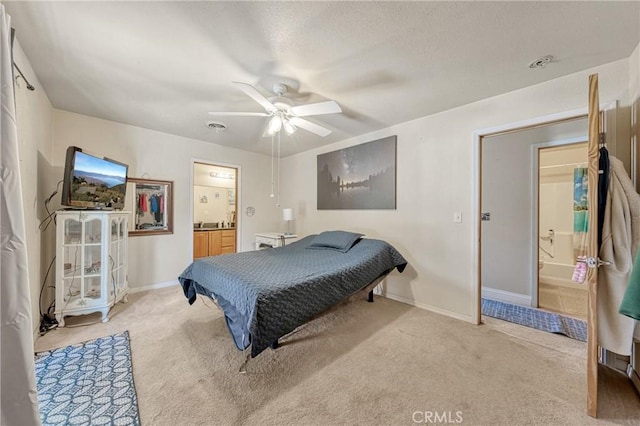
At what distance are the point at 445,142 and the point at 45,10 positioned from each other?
338 cm

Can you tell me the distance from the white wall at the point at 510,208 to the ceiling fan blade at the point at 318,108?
2643 millimetres

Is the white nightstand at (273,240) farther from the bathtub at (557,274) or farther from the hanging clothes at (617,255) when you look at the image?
the bathtub at (557,274)

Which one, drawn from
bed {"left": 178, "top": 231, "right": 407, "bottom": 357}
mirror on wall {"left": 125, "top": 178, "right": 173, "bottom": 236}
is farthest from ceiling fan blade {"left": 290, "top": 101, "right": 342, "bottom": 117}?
mirror on wall {"left": 125, "top": 178, "right": 173, "bottom": 236}

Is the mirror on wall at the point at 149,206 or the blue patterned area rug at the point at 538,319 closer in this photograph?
the blue patterned area rug at the point at 538,319

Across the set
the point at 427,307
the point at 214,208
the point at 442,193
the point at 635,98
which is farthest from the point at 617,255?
the point at 214,208

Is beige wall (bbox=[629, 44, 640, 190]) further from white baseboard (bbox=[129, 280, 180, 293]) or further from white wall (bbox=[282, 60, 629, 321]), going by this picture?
white baseboard (bbox=[129, 280, 180, 293])

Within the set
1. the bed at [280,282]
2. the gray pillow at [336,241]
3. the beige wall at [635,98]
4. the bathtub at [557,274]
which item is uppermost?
the beige wall at [635,98]

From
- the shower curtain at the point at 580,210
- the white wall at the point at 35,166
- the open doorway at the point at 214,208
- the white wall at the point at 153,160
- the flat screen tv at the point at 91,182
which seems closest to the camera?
the white wall at the point at 35,166

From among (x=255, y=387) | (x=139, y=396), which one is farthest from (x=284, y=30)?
(x=139, y=396)

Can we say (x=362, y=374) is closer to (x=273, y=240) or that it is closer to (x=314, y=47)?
(x=314, y=47)

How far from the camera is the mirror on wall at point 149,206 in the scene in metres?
3.41

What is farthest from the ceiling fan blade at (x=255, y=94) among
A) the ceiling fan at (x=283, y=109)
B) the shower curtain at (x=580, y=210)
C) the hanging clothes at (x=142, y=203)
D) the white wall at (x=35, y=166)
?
the shower curtain at (x=580, y=210)

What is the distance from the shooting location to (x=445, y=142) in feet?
9.09

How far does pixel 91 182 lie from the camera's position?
2541mm
